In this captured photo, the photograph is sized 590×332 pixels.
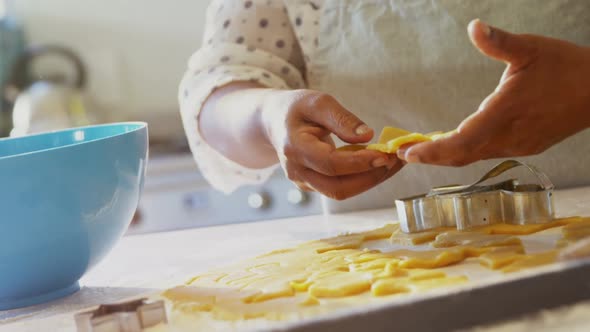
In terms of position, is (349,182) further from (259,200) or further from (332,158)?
(259,200)

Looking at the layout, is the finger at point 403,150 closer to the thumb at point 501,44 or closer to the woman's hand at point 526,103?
the woman's hand at point 526,103

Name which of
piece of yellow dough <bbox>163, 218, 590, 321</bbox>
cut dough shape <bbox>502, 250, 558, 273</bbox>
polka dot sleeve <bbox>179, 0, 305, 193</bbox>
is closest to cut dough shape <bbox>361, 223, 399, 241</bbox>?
piece of yellow dough <bbox>163, 218, 590, 321</bbox>

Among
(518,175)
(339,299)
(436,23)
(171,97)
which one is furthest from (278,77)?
(171,97)

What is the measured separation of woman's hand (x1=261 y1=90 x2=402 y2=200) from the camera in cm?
88

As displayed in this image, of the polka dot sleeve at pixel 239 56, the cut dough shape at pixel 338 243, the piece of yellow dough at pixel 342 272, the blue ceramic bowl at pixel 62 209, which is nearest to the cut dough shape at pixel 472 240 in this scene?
the piece of yellow dough at pixel 342 272

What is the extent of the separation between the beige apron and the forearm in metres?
0.15

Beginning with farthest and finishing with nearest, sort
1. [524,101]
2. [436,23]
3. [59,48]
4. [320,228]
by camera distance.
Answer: [59,48] → [436,23] → [320,228] → [524,101]

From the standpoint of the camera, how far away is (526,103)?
79cm

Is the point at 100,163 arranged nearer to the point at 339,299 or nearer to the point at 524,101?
the point at 339,299

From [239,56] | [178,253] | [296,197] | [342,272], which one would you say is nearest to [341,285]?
[342,272]

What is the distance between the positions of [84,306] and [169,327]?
0.20 m

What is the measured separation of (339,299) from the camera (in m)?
0.69

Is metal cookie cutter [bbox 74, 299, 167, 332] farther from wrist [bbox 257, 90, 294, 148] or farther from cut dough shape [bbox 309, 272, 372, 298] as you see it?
wrist [bbox 257, 90, 294, 148]

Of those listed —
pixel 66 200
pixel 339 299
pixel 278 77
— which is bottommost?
pixel 339 299
